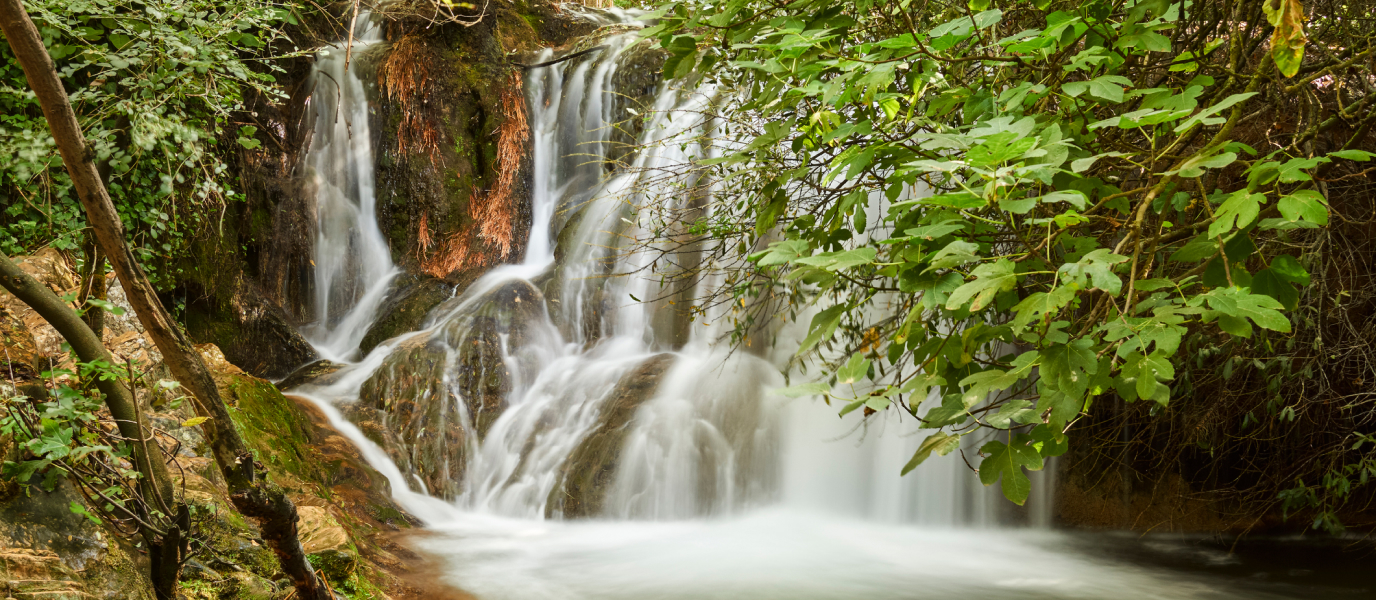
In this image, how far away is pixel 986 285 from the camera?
135 cm

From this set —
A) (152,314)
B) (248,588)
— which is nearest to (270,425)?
(248,588)

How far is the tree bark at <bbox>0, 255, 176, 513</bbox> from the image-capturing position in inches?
79.8

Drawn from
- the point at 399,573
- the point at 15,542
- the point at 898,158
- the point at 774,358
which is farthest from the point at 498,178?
the point at 898,158

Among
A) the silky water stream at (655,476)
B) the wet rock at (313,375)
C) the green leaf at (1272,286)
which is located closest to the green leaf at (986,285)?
the green leaf at (1272,286)

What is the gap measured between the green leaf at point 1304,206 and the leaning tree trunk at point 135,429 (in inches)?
107

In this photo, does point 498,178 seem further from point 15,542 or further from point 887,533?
point 15,542

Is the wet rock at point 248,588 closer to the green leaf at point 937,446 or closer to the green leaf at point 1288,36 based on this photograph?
the green leaf at point 937,446

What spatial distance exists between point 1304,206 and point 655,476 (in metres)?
5.19

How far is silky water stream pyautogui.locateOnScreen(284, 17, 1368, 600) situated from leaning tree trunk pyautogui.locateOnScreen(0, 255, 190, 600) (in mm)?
2266

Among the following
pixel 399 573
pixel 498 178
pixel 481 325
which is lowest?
pixel 399 573

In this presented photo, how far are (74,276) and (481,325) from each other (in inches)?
159

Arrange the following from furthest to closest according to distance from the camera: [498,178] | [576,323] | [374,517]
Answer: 1. [498,178]
2. [576,323]
3. [374,517]

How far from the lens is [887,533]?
19.8ft

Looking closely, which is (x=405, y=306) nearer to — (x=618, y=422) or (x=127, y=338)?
(x=618, y=422)
